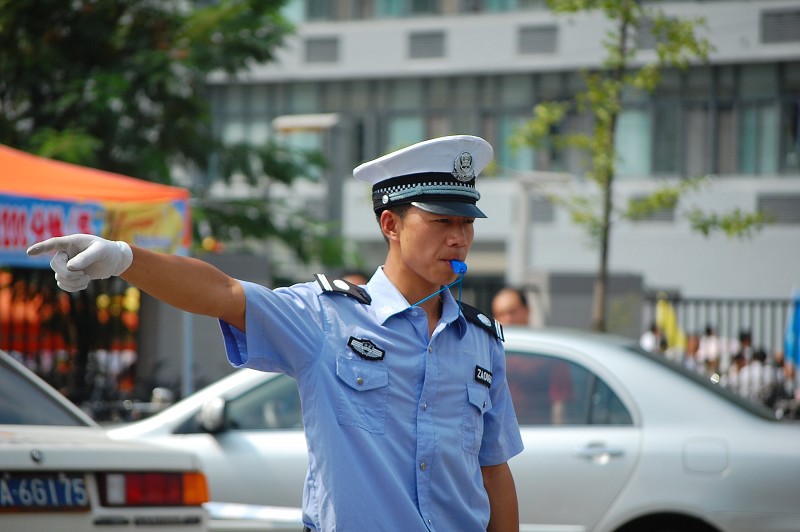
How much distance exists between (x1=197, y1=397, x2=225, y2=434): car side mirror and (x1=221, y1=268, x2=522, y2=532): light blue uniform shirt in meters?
2.98

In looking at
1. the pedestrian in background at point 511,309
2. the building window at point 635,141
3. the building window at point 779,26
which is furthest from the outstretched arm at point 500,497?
the building window at point 635,141

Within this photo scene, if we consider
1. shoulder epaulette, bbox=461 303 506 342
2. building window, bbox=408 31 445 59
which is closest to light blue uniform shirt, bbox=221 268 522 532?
shoulder epaulette, bbox=461 303 506 342

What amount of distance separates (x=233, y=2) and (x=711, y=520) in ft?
41.1

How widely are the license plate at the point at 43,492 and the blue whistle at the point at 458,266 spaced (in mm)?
1787

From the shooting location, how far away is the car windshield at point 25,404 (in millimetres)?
4750

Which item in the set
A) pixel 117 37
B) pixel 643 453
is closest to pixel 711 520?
pixel 643 453

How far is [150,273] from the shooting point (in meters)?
2.61

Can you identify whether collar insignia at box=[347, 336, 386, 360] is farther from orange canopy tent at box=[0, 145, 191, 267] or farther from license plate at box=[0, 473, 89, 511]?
orange canopy tent at box=[0, 145, 191, 267]

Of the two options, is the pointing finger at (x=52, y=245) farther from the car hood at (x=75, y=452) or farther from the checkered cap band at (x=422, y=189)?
the car hood at (x=75, y=452)

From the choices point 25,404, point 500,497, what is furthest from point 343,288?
point 25,404

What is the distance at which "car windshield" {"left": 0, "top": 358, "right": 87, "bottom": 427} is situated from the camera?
15.6 ft

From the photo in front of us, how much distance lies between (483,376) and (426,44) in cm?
2675

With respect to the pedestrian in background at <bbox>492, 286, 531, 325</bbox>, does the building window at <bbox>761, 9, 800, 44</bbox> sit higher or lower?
higher

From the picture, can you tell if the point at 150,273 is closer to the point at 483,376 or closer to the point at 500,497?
the point at 483,376
